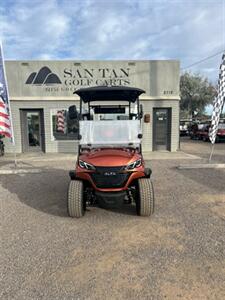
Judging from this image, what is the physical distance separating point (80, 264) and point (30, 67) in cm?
1156

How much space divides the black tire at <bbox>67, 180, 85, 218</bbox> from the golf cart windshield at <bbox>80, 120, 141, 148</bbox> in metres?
1.03

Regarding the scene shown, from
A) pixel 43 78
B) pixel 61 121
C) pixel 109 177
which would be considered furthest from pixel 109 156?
pixel 43 78

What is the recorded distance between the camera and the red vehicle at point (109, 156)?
15.0 feet

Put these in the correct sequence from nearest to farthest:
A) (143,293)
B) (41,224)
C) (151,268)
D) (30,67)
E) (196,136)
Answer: (143,293) < (151,268) < (41,224) < (30,67) < (196,136)

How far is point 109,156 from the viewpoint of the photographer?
15.5 ft

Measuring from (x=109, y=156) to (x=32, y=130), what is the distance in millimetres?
9704

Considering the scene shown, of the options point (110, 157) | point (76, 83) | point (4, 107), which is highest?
point (76, 83)

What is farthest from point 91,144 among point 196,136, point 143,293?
point 196,136

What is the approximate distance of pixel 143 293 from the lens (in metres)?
2.78

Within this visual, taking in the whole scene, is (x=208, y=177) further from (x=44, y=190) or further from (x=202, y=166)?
(x=44, y=190)

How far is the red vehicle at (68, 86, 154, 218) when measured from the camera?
4578mm

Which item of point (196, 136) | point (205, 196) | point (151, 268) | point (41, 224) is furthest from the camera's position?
point (196, 136)

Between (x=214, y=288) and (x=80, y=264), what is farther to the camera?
(x=80, y=264)

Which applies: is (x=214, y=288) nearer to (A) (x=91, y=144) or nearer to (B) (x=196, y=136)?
(A) (x=91, y=144)
